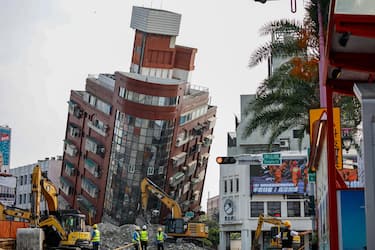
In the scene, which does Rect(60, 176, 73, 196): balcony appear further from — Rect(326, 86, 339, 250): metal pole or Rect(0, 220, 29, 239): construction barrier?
Rect(326, 86, 339, 250): metal pole

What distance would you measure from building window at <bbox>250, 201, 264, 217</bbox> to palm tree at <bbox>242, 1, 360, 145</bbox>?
1885 inches

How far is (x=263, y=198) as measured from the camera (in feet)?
275

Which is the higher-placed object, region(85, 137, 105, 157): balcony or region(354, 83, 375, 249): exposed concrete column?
region(85, 137, 105, 157): balcony

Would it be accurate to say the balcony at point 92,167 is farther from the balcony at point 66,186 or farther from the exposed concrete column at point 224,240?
the exposed concrete column at point 224,240

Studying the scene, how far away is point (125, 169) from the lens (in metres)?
95.8

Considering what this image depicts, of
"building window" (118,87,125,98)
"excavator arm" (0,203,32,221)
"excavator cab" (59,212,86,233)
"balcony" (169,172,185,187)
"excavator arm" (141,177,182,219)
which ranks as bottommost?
"excavator cab" (59,212,86,233)

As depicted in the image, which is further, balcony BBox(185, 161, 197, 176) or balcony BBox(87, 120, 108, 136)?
balcony BBox(185, 161, 197, 176)

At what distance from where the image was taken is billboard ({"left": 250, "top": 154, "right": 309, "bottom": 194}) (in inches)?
3219

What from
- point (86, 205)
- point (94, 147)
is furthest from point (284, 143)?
point (86, 205)

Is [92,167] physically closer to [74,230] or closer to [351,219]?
[74,230]

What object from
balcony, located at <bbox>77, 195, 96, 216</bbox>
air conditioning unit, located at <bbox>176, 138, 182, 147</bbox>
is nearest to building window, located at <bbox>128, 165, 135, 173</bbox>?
air conditioning unit, located at <bbox>176, 138, 182, 147</bbox>

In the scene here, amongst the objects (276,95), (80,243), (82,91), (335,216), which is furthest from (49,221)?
(82,91)

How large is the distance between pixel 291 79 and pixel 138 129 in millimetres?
61200

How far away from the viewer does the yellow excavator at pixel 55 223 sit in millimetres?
40781
